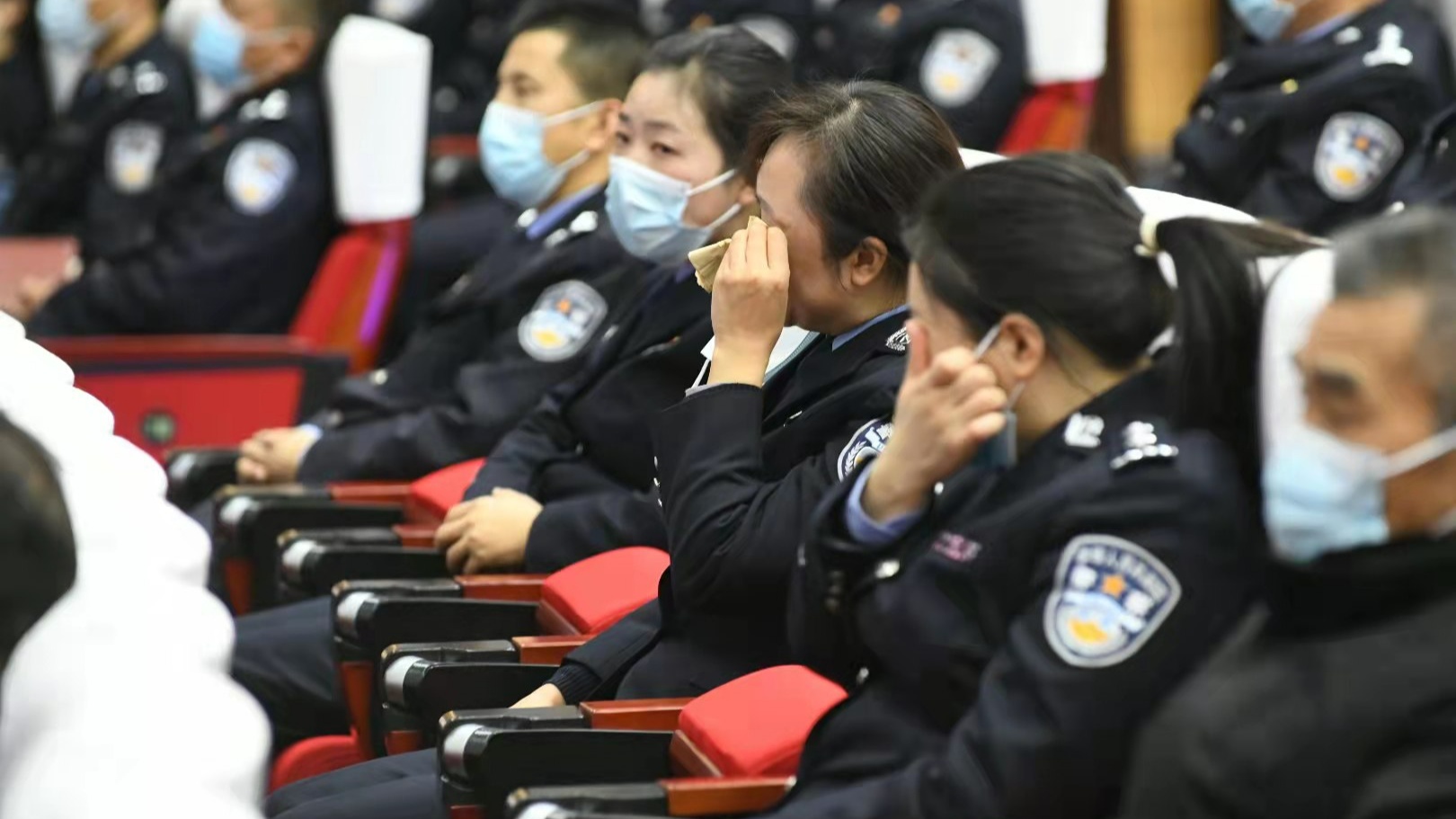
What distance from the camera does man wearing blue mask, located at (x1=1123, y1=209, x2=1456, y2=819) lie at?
1355 millimetres

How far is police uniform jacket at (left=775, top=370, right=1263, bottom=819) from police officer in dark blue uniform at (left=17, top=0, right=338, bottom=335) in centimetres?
289

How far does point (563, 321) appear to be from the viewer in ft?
10.6

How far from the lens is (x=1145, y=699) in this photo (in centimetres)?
156

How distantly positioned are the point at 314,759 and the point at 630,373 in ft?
2.12

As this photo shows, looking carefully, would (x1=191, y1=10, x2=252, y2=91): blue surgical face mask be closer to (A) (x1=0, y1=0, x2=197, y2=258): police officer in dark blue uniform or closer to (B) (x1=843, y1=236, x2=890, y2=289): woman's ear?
(A) (x1=0, y1=0, x2=197, y2=258): police officer in dark blue uniform

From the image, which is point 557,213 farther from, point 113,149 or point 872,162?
point 113,149

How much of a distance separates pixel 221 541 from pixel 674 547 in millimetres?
1247

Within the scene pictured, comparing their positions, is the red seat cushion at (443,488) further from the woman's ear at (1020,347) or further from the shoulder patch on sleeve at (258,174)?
the shoulder patch on sleeve at (258,174)

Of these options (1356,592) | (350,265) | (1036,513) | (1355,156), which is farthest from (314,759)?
(1355,156)

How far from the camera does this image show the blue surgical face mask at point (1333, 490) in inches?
54.0

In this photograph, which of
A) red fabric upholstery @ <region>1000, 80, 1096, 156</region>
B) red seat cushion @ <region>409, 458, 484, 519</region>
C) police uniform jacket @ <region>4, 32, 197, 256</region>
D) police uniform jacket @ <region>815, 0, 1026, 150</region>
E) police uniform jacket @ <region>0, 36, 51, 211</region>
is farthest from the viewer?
police uniform jacket @ <region>0, 36, 51, 211</region>

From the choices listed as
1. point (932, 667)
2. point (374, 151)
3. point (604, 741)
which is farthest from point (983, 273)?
point (374, 151)

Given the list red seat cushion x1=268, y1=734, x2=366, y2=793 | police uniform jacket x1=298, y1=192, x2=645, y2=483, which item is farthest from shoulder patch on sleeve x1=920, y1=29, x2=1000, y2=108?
red seat cushion x1=268, y1=734, x2=366, y2=793

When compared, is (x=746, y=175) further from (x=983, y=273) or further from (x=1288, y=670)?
(x=1288, y=670)
